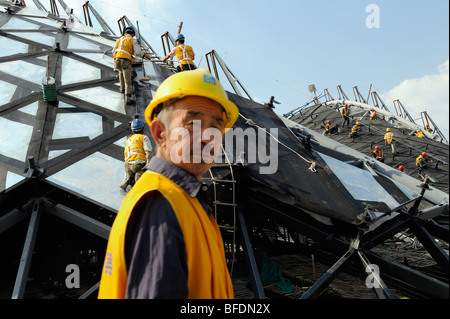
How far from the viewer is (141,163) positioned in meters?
5.39

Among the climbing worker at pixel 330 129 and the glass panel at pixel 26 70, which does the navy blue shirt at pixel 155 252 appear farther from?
the climbing worker at pixel 330 129

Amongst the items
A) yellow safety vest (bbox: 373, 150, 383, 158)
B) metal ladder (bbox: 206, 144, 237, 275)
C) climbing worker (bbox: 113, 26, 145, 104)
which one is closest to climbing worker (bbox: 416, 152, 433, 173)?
yellow safety vest (bbox: 373, 150, 383, 158)

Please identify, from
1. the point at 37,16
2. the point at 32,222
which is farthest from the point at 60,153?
the point at 37,16

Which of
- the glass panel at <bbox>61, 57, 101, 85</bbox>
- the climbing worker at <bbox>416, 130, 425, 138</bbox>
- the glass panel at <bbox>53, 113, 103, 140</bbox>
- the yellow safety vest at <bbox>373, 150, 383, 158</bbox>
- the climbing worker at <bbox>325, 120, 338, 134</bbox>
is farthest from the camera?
the climbing worker at <bbox>325, 120, 338, 134</bbox>

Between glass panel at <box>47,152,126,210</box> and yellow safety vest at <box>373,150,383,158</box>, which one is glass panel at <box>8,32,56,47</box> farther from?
yellow safety vest at <box>373,150,383,158</box>

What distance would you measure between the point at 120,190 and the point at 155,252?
4.31 meters

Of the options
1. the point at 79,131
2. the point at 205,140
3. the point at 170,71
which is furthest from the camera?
the point at 170,71

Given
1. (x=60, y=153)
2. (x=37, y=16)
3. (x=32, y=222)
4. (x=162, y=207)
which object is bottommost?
(x=162, y=207)

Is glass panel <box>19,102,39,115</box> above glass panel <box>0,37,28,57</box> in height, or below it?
below

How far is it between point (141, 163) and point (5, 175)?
244 centimetres

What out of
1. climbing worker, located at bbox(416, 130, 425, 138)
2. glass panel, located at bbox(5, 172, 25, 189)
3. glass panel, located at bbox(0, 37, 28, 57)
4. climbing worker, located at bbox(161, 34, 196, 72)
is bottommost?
glass panel, located at bbox(5, 172, 25, 189)

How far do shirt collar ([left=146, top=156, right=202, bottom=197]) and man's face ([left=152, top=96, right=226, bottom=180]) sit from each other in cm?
7

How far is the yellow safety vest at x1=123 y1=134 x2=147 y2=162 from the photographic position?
219 inches
